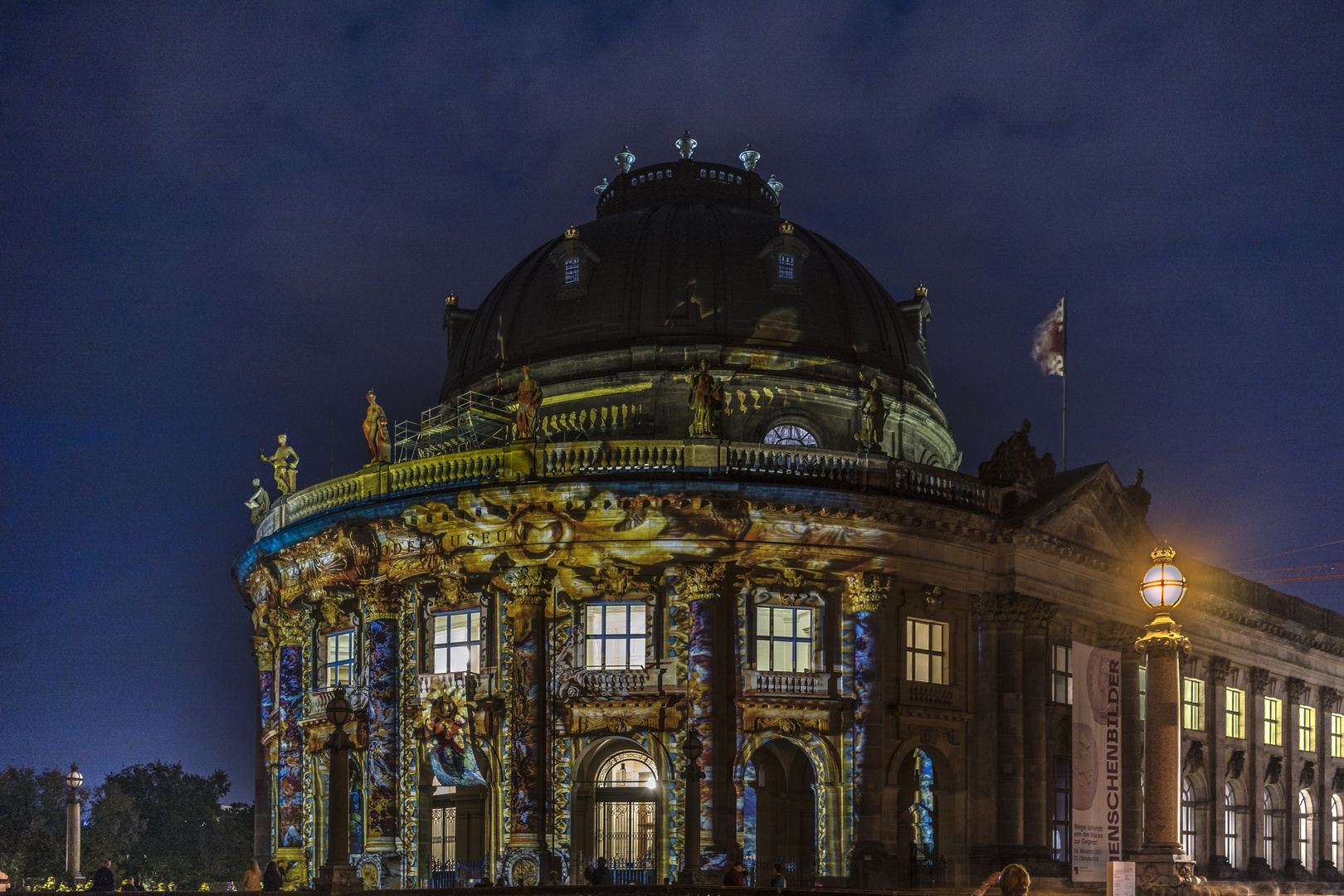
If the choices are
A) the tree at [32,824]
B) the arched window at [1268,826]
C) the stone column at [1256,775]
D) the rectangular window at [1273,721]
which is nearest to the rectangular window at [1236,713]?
the stone column at [1256,775]

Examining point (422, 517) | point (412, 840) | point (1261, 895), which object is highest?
point (422, 517)

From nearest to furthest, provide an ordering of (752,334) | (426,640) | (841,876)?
(841,876) < (426,640) < (752,334)

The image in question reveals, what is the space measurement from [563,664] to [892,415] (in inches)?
683

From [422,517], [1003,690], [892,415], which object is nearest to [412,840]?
[422,517]

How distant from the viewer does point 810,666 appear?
47.6m

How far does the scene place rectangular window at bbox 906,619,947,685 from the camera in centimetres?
4891

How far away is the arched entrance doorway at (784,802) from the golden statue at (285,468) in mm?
19216

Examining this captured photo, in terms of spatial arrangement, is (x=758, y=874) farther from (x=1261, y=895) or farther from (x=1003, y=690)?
(x=1261, y=895)

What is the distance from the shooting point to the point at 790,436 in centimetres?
5444

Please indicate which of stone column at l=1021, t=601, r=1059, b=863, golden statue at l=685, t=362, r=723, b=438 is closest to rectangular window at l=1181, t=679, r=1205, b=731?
stone column at l=1021, t=601, r=1059, b=863

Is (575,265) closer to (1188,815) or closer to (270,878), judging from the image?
(270,878)

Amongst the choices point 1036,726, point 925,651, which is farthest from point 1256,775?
point 925,651

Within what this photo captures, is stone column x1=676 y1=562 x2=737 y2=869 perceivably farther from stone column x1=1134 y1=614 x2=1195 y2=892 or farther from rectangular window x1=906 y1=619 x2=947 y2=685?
stone column x1=1134 y1=614 x2=1195 y2=892

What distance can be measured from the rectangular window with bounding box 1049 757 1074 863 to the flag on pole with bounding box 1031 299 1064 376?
13.6 m
